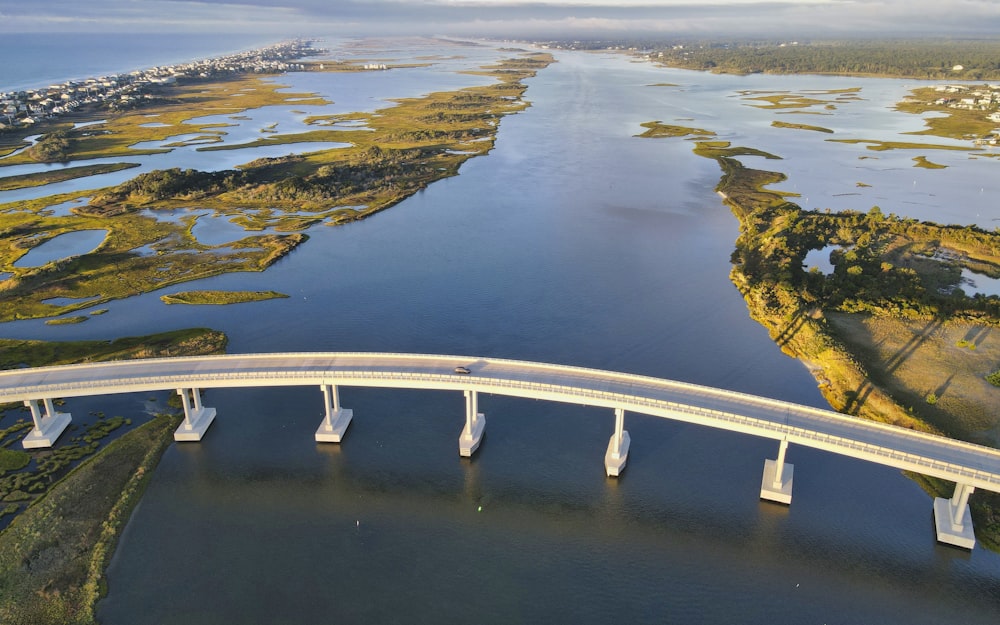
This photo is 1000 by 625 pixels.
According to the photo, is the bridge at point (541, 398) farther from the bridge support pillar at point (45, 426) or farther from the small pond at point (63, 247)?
the small pond at point (63, 247)

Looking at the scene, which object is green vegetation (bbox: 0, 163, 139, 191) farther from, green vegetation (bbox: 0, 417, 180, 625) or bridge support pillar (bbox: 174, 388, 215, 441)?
green vegetation (bbox: 0, 417, 180, 625)

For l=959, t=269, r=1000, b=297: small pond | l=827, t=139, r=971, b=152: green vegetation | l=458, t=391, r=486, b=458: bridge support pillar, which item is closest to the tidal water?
l=458, t=391, r=486, b=458: bridge support pillar

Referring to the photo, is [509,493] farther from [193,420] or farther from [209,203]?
[209,203]

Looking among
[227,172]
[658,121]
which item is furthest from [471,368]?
[658,121]

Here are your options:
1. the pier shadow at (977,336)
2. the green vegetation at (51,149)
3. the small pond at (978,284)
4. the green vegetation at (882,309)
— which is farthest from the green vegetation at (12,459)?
the green vegetation at (51,149)

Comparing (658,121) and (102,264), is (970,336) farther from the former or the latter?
(658,121)
